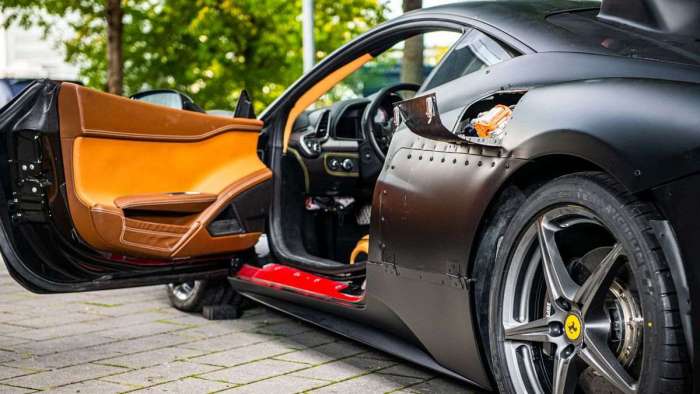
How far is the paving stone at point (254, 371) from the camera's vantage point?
4.08 meters

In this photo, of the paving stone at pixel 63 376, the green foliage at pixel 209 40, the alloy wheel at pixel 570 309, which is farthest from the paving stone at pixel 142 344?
the green foliage at pixel 209 40

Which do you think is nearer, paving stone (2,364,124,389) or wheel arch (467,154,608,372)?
wheel arch (467,154,608,372)

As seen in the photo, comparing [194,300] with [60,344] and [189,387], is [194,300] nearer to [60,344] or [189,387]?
[60,344]

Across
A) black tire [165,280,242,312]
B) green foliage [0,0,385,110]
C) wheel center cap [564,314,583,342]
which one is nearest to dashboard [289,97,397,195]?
black tire [165,280,242,312]

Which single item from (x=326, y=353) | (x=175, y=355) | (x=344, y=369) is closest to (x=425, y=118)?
(x=344, y=369)

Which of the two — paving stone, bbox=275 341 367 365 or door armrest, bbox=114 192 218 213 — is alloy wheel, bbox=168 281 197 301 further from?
paving stone, bbox=275 341 367 365

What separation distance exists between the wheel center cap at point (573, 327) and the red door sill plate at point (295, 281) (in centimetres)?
135

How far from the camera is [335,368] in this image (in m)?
4.28

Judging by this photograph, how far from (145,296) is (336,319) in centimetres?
205

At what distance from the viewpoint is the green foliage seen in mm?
17219

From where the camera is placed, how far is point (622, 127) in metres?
2.73

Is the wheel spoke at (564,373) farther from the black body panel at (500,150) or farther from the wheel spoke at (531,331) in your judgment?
the black body panel at (500,150)

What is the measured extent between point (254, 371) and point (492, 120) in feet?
5.25

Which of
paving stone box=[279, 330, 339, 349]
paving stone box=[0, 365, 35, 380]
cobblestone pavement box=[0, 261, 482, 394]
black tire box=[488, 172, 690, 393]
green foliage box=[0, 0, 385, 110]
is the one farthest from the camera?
green foliage box=[0, 0, 385, 110]
